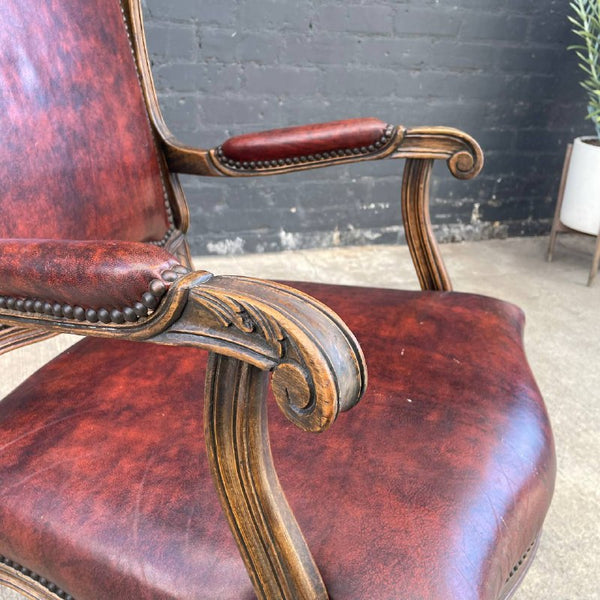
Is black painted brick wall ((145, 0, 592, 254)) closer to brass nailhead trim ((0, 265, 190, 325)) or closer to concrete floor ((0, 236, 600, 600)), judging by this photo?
concrete floor ((0, 236, 600, 600))

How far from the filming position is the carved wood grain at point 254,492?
0.44 metres

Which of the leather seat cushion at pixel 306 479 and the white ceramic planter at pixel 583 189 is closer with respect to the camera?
the leather seat cushion at pixel 306 479

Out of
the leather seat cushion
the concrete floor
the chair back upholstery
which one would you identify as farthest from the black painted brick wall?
the leather seat cushion

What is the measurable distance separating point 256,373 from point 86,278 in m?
0.14

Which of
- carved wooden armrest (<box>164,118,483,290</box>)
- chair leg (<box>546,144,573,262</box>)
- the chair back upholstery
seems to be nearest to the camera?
the chair back upholstery

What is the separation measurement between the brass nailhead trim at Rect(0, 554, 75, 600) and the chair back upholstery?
14.2 inches

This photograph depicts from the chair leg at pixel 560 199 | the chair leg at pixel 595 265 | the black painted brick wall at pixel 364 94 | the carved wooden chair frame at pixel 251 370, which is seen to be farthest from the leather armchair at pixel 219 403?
the chair leg at pixel 560 199

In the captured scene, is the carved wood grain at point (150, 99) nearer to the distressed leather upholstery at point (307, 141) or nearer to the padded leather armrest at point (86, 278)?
the distressed leather upholstery at point (307, 141)

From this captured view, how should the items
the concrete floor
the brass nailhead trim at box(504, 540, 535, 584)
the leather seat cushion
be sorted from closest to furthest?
the leather seat cushion, the brass nailhead trim at box(504, 540, 535, 584), the concrete floor

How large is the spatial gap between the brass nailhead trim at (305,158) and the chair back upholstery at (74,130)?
0.13m

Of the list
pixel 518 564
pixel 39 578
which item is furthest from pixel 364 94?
pixel 39 578

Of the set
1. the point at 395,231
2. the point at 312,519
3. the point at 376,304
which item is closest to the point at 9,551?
the point at 312,519

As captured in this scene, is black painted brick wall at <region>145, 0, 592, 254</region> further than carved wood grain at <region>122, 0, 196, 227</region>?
Yes

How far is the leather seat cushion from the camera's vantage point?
0.50m
